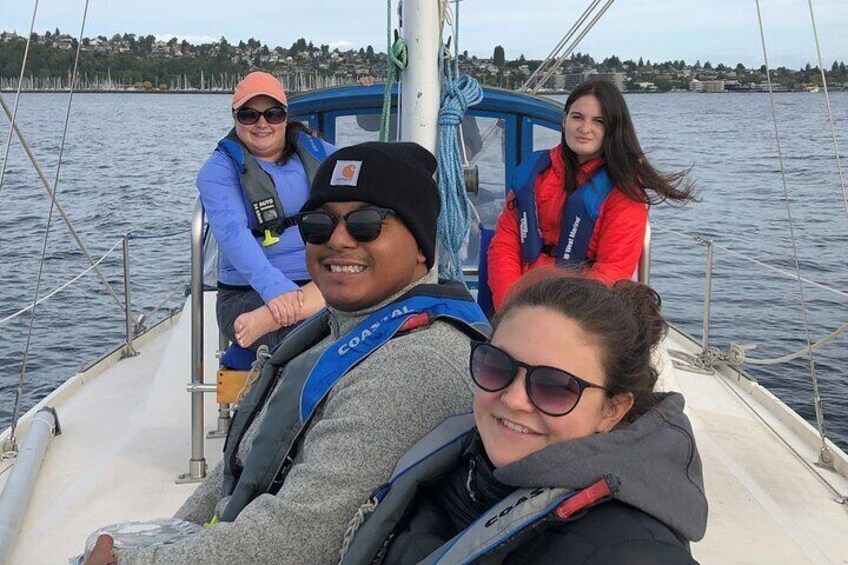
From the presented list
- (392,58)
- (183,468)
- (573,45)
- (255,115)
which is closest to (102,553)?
(255,115)

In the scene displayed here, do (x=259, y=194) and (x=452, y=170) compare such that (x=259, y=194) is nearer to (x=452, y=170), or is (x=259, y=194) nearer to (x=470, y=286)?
(x=452, y=170)

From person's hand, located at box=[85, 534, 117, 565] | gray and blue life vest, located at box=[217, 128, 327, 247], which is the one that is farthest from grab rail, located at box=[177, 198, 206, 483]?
person's hand, located at box=[85, 534, 117, 565]

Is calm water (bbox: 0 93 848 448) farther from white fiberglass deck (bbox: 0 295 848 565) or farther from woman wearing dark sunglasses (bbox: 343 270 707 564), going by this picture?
woman wearing dark sunglasses (bbox: 343 270 707 564)

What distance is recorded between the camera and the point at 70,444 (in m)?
4.39

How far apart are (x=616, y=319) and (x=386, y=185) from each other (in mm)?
727

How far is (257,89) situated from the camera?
3.57 metres

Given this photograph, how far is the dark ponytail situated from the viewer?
1.50m

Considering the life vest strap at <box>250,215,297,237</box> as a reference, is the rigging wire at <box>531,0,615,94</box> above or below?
above

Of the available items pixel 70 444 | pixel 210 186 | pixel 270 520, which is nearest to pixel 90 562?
pixel 270 520

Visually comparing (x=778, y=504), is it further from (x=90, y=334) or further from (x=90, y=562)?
(x=90, y=334)

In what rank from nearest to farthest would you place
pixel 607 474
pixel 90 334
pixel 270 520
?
pixel 607 474
pixel 270 520
pixel 90 334

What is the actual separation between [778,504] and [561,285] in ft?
9.11

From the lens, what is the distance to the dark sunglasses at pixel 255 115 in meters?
3.57

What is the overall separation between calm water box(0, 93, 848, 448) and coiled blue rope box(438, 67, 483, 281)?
2359mm
